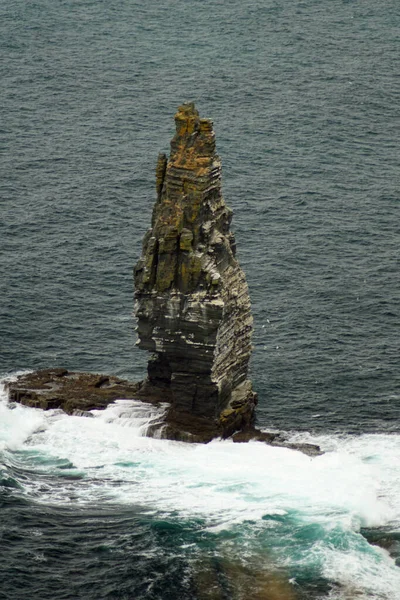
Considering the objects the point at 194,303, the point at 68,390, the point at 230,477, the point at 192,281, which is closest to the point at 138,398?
the point at 68,390

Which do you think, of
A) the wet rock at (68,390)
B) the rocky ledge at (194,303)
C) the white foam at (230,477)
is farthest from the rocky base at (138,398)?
the white foam at (230,477)

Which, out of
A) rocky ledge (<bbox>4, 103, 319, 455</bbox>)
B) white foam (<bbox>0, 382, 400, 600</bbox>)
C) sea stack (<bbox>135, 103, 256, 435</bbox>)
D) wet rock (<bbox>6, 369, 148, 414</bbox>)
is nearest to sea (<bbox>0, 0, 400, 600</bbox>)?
white foam (<bbox>0, 382, 400, 600</bbox>)

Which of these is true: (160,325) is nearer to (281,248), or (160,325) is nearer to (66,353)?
(66,353)

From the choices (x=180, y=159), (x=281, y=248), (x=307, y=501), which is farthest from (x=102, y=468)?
(x=281, y=248)

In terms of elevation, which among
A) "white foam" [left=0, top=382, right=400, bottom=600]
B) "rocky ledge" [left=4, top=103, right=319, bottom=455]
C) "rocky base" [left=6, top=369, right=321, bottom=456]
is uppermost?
"rocky ledge" [left=4, top=103, right=319, bottom=455]

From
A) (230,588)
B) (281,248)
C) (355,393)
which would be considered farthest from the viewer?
(281,248)

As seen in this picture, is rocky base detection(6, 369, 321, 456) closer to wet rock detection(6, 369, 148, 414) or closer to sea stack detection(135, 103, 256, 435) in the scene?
wet rock detection(6, 369, 148, 414)
